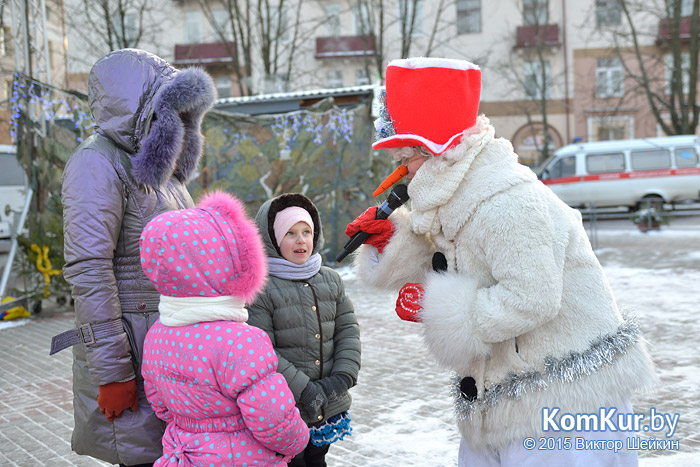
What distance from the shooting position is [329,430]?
3090 millimetres

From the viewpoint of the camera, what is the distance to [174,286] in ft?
7.45

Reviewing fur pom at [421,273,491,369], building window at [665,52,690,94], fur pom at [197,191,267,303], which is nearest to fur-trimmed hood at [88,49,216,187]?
fur pom at [197,191,267,303]

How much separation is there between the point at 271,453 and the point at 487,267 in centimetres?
99

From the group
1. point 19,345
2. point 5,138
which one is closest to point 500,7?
point 5,138

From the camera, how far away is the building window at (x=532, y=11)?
2948 centimetres

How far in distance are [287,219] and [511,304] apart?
1325mm

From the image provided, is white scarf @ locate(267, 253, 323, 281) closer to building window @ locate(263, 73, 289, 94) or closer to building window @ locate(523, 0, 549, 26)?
building window @ locate(263, 73, 289, 94)

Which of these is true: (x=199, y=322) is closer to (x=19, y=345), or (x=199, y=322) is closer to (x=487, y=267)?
(x=487, y=267)

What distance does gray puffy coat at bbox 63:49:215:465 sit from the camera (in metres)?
2.48

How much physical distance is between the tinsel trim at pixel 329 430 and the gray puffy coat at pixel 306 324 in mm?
43

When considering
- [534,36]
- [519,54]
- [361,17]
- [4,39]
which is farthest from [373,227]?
[519,54]

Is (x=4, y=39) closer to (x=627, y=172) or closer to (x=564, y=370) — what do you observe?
(x=564, y=370)

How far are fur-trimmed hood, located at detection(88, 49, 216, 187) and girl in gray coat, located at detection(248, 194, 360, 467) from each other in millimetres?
620

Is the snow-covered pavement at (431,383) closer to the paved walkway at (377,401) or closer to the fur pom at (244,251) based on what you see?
the paved walkway at (377,401)
